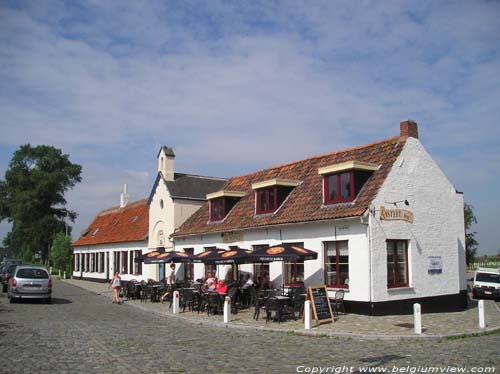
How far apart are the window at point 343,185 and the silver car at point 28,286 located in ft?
41.5

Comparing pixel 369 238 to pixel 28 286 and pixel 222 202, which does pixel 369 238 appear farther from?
pixel 28 286

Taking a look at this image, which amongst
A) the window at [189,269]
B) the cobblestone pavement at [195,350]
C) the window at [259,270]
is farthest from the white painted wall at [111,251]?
the cobblestone pavement at [195,350]

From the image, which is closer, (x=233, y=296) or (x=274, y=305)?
(x=274, y=305)

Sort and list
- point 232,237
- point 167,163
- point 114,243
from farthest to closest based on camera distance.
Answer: point 114,243, point 167,163, point 232,237

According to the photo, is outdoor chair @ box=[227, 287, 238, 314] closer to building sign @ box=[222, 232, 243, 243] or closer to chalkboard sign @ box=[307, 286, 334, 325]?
chalkboard sign @ box=[307, 286, 334, 325]

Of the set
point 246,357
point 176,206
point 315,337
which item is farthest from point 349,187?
point 176,206

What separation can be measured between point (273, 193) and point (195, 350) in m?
12.3

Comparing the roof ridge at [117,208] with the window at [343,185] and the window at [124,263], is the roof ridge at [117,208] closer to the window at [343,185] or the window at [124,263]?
the window at [124,263]

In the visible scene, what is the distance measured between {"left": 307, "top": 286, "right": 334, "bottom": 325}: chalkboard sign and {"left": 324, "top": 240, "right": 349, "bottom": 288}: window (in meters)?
2.12

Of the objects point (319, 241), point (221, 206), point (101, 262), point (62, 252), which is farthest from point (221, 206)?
point (62, 252)

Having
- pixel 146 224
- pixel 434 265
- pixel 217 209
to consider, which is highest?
pixel 217 209

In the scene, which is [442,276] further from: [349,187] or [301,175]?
[301,175]

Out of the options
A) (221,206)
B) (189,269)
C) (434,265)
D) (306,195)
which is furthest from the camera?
(189,269)

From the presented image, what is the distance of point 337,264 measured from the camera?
738 inches
